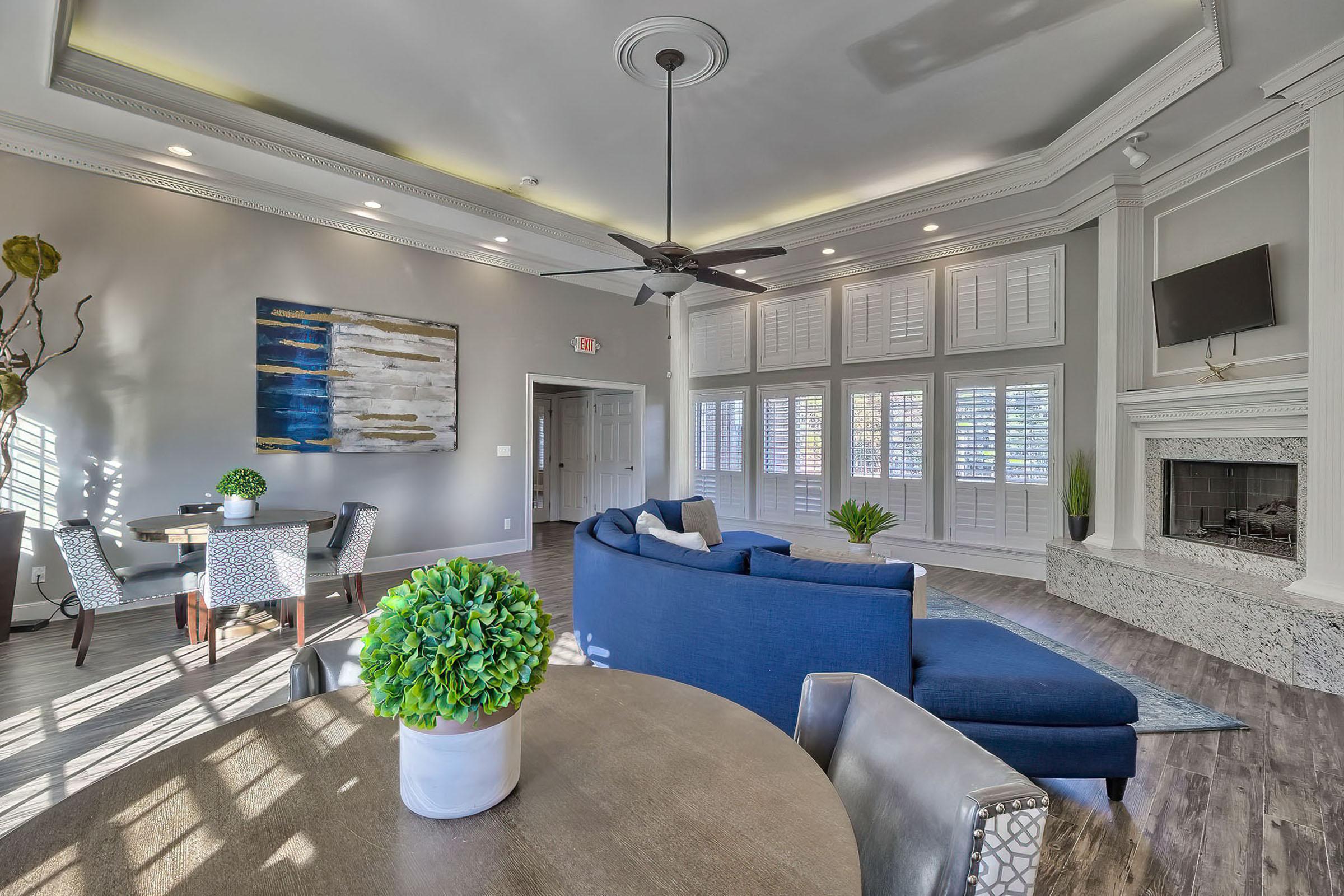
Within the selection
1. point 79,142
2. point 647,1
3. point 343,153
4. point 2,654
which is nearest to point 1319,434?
point 647,1

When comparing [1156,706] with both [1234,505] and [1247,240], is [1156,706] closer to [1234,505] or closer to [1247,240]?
[1234,505]

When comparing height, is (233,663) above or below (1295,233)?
below

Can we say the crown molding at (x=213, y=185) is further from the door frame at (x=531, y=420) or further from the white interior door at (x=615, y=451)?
the white interior door at (x=615, y=451)

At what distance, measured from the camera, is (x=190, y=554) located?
3.94 meters

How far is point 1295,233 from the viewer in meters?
3.60

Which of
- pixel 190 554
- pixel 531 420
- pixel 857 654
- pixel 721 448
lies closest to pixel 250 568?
pixel 190 554

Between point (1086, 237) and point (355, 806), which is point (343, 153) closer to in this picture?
point (355, 806)

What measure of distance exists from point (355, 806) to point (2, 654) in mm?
4255

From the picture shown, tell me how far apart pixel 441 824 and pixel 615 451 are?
7439mm

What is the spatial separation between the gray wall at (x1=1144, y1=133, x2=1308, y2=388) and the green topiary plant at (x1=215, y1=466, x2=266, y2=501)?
253 inches

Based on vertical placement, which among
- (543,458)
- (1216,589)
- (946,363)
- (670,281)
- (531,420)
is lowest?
(1216,589)

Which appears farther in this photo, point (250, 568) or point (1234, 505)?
point (1234, 505)

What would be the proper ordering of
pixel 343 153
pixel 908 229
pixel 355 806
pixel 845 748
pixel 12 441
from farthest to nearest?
pixel 908 229 → pixel 343 153 → pixel 12 441 → pixel 845 748 → pixel 355 806

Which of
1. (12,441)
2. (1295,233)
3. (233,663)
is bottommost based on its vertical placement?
(233,663)
